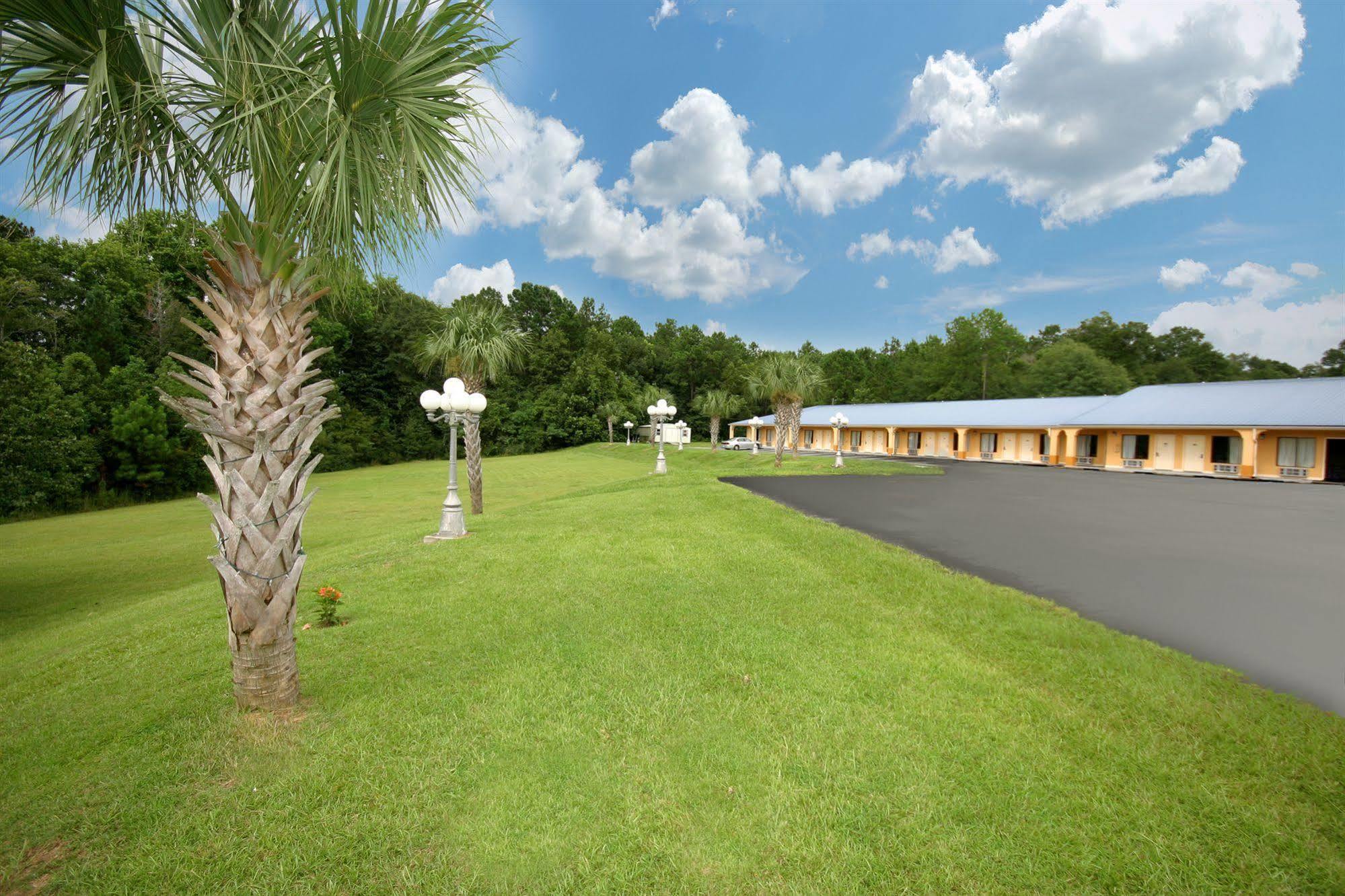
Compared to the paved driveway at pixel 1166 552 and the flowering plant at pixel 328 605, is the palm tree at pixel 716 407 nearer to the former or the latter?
the paved driveway at pixel 1166 552

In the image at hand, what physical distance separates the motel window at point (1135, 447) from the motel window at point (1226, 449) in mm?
2665

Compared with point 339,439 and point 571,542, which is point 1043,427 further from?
point 339,439

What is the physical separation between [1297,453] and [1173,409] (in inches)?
198

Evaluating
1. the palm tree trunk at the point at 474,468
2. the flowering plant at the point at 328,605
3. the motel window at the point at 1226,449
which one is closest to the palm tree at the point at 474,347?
the palm tree trunk at the point at 474,468

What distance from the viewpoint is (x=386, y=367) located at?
4759cm

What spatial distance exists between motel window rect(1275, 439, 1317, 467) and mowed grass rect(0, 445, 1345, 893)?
2955 cm

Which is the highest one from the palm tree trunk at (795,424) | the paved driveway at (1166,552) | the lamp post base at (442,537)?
the palm tree trunk at (795,424)

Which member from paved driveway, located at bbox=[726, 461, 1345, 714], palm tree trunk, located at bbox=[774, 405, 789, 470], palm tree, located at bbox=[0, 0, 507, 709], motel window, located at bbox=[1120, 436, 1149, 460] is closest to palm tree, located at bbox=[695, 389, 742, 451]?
palm tree trunk, located at bbox=[774, 405, 789, 470]

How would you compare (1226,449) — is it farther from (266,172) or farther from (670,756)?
(266,172)

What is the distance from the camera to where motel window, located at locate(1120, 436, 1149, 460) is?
28.9 m

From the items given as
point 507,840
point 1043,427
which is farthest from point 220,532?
point 1043,427

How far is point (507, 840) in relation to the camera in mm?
2641

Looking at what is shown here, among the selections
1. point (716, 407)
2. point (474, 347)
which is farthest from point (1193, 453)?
point (474, 347)

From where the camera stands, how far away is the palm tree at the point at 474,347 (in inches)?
592
